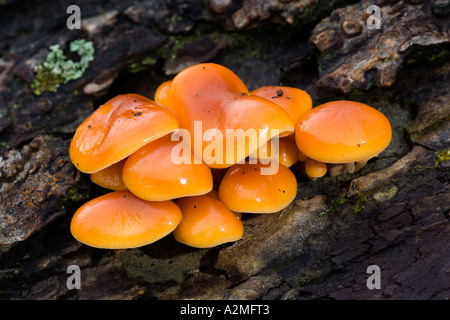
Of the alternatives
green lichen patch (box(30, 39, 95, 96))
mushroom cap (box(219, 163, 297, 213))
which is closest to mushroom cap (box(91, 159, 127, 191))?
mushroom cap (box(219, 163, 297, 213))

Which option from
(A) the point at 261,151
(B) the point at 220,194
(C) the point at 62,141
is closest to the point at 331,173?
(A) the point at 261,151

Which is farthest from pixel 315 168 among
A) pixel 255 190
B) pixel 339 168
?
pixel 255 190

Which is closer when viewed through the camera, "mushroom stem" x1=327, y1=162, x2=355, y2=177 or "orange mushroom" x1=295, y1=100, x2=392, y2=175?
"orange mushroom" x1=295, y1=100, x2=392, y2=175

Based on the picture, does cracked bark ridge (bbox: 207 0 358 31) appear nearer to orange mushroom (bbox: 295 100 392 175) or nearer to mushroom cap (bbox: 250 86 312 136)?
mushroom cap (bbox: 250 86 312 136)
